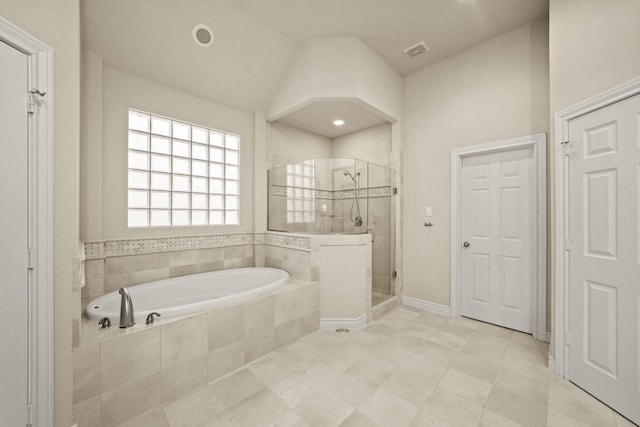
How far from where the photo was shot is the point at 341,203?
2904mm

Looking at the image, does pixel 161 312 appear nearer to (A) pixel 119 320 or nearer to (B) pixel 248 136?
(A) pixel 119 320

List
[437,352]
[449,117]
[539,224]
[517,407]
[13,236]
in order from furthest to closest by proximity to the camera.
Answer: [449,117] → [539,224] → [437,352] → [517,407] → [13,236]

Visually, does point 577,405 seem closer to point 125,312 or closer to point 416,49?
point 125,312

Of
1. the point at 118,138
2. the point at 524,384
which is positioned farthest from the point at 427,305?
the point at 118,138

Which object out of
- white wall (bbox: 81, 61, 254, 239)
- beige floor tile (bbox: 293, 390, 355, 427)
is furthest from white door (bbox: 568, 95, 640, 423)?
white wall (bbox: 81, 61, 254, 239)

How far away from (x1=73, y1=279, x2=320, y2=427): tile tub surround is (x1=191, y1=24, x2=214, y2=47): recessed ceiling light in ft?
7.92

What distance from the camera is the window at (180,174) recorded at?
→ 97.4 inches

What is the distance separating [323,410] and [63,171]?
1938 millimetres

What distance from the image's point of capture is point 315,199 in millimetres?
2887

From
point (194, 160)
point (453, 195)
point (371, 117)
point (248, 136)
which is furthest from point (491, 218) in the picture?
point (194, 160)

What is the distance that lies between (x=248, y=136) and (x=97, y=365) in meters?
2.60

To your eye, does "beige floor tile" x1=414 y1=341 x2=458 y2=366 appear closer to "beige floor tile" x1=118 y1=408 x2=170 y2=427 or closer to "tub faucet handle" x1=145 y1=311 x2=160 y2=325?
"beige floor tile" x1=118 y1=408 x2=170 y2=427

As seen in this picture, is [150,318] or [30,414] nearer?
[30,414]

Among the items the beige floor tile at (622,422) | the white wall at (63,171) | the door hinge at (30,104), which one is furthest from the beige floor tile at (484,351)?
the door hinge at (30,104)
